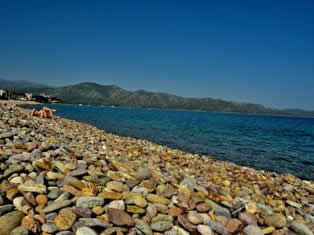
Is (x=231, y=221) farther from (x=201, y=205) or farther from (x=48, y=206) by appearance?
(x=48, y=206)

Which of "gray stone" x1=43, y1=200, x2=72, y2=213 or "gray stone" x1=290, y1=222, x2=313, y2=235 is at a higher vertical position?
"gray stone" x1=43, y1=200, x2=72, y2=213

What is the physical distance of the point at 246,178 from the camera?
943 cm

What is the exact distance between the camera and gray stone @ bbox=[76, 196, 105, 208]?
3537 mm

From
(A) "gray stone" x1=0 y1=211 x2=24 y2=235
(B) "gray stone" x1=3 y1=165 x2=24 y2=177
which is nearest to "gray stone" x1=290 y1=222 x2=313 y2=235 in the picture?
(A) "gray stone" x1=0 y1=211 x2=24 y2=235

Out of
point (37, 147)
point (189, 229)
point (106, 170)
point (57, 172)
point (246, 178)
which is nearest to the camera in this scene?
point (189, 229)

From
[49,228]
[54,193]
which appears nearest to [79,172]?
[54,193]

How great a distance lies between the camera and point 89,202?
359 cm

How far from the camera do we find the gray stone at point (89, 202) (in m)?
3.54

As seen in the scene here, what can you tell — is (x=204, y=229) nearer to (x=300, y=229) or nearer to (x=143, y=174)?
(x=143, y=174)

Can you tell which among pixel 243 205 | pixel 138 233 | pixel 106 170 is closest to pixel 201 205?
pixel 243 205

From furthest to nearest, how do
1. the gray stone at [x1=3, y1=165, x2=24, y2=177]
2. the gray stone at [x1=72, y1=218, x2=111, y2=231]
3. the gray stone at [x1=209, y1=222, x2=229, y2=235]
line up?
the gray stone at [x1=3, y1=165, x2=24, y2=177]
the gray stone at [x1=209, y1=222, x2=229, y2=235]
the gray stone at [x1=72, y1=218, x2=111, y2=231]

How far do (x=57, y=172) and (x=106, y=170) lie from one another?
105cm

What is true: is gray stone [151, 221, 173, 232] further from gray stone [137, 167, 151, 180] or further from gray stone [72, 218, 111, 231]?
gray stone [137, 167, 151, 180]

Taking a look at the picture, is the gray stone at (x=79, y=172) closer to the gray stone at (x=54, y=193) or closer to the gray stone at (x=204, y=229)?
the gray stone at (x=54, y=193)
